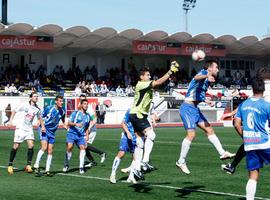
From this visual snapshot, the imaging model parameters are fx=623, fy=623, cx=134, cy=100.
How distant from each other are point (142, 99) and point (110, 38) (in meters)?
39.3

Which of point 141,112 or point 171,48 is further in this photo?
point 171,48

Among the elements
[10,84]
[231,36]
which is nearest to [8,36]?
[10,84]

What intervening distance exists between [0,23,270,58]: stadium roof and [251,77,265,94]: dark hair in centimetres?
3840

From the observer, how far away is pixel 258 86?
9.27m

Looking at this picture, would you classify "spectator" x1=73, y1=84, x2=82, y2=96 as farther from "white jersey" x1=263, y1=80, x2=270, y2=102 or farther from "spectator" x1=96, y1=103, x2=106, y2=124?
"white jersey" x1=263, y1=80, x2=270, y2=102

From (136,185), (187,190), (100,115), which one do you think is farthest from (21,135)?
(100,115)

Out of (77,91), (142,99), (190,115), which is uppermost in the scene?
(77,91)

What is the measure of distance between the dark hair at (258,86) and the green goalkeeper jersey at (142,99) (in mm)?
3452

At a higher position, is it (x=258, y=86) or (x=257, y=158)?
(x=258, y=86)

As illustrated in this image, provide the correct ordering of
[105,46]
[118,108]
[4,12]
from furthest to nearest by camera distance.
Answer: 1. [105,46]
2. [4,12]
3. [118,108]

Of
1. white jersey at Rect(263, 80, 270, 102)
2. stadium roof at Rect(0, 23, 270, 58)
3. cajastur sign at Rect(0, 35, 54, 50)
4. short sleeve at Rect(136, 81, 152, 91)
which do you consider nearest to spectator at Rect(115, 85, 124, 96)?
stadium roof at Rect(0, 23, 270, 58)

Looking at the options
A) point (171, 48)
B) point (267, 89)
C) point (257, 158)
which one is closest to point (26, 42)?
point (171, 48)

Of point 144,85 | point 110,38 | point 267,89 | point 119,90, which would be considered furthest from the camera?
point 110,38

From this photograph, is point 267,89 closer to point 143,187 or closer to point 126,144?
point 143,187
